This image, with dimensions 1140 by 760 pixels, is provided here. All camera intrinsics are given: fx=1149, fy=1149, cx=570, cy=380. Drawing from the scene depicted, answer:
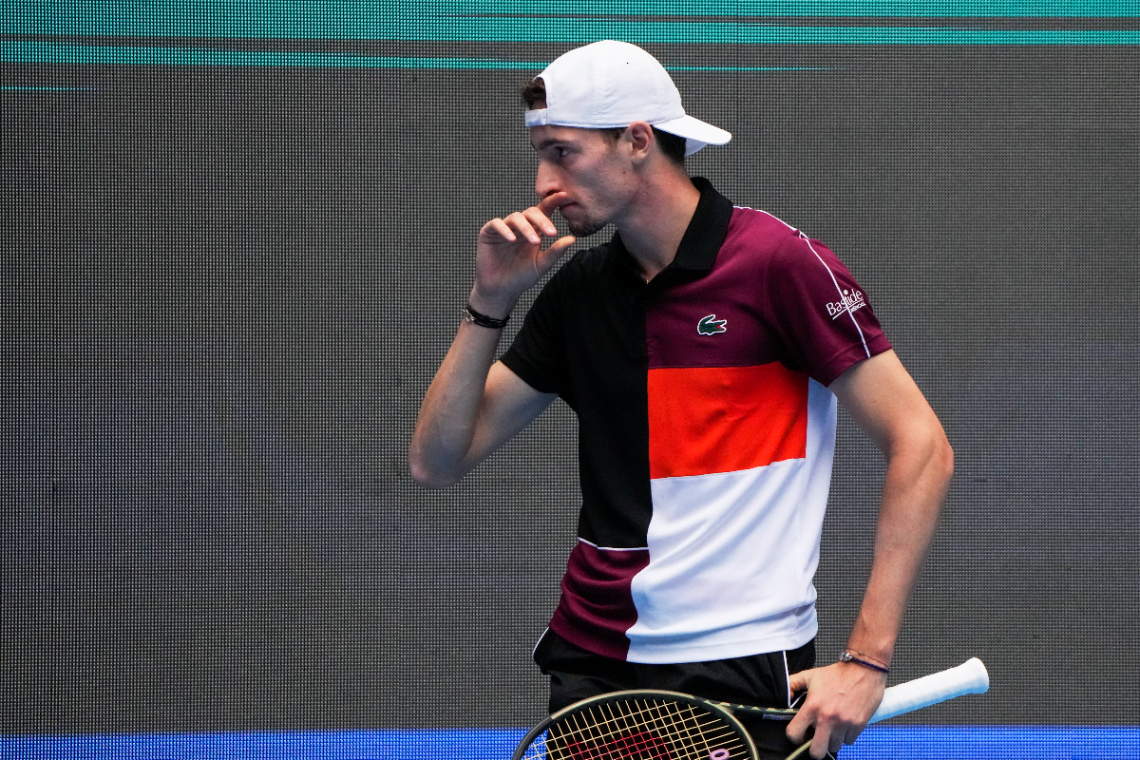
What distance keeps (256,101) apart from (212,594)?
1345 millimetres

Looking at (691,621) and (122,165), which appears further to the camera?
(122,165)

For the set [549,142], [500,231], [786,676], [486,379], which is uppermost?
[549,142]

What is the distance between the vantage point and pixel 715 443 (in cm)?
134

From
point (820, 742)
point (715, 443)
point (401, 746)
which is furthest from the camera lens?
point (401, 746)

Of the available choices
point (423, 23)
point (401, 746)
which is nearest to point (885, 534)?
point (401, 746)

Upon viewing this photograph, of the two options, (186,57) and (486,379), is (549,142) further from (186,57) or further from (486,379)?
(186,57)

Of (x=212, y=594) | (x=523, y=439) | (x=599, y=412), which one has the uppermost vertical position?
(x=599, y=412)

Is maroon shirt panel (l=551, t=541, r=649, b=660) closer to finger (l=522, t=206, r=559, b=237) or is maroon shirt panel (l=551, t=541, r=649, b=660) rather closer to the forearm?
the forearm

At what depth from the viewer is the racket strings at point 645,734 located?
1285mm

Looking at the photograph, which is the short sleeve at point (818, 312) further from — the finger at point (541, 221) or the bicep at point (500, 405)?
the bicep at point (500, 405)

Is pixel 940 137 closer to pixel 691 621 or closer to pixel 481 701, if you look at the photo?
pixel 481 701

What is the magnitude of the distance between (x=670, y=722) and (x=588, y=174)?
66 centimetres

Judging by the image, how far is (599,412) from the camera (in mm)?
1444

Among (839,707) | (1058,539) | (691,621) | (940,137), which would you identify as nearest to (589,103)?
(691,621)
